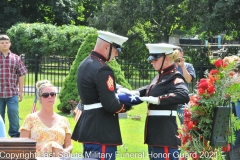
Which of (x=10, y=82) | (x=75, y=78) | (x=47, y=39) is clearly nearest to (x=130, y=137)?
(x=10, y=82)

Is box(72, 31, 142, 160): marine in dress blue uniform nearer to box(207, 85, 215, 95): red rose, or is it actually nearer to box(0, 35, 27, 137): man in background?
box(207, 85, 215, 95): red rose

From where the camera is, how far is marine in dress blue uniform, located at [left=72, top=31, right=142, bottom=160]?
19.9 ft

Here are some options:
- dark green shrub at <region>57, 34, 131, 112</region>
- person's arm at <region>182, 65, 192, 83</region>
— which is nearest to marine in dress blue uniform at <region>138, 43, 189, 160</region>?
person's arm at <region>182, 65, 192, 83</region>

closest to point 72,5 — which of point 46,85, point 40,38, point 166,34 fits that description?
point 166,34

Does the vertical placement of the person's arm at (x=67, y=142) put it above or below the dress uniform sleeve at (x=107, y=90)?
below

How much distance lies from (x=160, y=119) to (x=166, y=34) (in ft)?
95.6

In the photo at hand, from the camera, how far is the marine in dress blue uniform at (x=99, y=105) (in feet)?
19.9

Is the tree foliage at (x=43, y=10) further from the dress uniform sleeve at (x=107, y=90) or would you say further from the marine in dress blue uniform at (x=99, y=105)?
the dress uniform sleeve at (x=107, y=90)

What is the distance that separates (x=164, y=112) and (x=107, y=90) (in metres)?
0.70

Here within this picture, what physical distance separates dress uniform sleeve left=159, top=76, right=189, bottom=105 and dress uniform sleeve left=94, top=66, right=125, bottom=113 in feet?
1.47

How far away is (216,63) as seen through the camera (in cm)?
595

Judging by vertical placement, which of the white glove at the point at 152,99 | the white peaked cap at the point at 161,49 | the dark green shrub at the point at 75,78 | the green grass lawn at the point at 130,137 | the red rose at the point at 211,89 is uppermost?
the white peaked cap at the point at 161,49

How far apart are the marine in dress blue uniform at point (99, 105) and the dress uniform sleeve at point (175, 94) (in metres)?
0.41

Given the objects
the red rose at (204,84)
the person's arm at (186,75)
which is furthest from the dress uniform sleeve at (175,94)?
the person's arm at (186,75)
